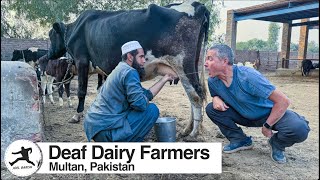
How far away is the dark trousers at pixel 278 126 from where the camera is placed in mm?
3293

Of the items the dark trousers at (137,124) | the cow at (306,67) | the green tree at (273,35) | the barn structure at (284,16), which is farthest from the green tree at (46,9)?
the green tree at (273,35)

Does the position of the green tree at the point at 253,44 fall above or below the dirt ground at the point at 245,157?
above

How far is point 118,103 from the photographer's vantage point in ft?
10.2

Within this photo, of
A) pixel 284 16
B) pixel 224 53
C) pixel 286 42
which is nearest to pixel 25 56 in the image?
pixel 224 53

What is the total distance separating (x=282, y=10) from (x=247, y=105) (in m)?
12.3

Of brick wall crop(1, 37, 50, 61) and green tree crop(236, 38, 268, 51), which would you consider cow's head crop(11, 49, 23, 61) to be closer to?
brick wall crop(1, 37, 50, 61)

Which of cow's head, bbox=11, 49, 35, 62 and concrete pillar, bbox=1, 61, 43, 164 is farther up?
cow's head, bbox=11, 49, 35, 62

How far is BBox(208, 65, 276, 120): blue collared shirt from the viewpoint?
10.8 feet

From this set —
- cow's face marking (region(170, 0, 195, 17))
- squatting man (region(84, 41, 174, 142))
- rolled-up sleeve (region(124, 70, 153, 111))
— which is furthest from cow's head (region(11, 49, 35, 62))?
rolled-up sleeve (region(124, 70, 153, 111))

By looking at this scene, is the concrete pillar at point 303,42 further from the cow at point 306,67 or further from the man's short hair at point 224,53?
the man's short hair at point 224,53

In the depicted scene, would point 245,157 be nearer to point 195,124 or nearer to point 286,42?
point 195,124

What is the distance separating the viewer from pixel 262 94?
326cm

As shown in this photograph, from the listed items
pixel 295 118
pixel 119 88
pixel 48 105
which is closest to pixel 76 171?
pixel 119 88

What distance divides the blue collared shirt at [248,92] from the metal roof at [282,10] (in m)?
10.9
